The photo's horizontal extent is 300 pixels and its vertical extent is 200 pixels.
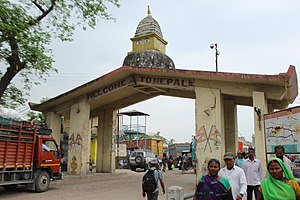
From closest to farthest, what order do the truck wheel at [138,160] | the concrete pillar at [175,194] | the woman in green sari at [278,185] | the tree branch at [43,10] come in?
the woman in green sari at [278,185]
the concrete pillar at [175,194]
the tree branch at [43,10]
the truck wheel at [138,160]

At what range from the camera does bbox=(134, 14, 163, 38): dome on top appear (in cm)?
2398

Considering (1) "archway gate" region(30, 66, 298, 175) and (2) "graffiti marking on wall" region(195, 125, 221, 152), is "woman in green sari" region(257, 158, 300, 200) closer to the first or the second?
(1) "archway gate" region(30, 66, 298, 175)

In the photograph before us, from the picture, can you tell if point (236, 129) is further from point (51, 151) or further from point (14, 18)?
point (14, 18)

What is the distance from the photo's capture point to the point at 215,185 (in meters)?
3.78

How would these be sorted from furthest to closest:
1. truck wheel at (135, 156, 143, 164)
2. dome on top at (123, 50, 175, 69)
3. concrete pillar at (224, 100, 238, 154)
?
truck wheel at (135, 156, 143, 164), dome on top at (123, 50, 175, 69), concrete pillar at (224, 100, 238, 154)

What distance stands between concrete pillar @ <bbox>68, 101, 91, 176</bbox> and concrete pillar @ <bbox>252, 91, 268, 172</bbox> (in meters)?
10.2

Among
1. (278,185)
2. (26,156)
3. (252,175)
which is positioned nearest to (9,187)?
(26,156)

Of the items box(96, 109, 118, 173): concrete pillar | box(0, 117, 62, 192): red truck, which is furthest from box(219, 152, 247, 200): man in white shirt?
box(96, 109, 118, 173): concrete pillar

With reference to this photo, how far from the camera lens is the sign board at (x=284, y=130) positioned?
6.62 metres

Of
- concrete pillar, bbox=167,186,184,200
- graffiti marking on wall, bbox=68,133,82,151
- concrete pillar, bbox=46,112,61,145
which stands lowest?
concrete pillar, bbox=167,186,184,200

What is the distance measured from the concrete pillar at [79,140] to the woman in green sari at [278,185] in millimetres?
15147

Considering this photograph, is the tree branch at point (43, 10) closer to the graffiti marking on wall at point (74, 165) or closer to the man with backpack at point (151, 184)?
the graffiti marking on wall at point (74, 165)

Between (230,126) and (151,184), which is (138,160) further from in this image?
(151,184)

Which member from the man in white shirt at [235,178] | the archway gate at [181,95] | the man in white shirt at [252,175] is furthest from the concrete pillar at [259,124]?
the man in white shirt at [235,178]
